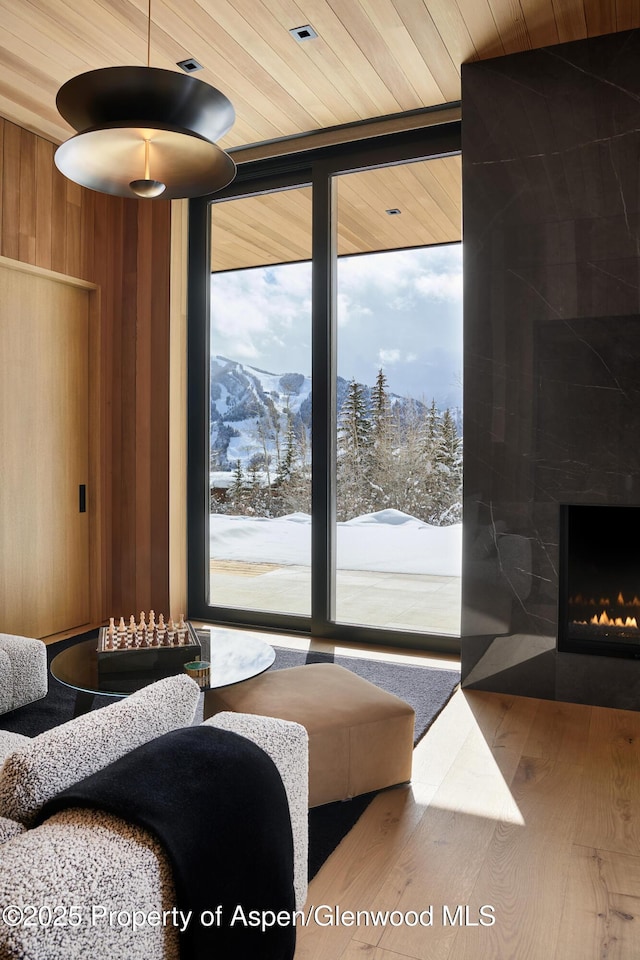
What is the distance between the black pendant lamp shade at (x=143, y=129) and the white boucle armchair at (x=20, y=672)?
191 cm

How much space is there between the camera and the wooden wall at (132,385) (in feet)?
15.1

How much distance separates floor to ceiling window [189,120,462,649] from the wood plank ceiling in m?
0.53

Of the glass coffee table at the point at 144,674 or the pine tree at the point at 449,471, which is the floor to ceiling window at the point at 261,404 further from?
the glass coffee table at the point at 144,674

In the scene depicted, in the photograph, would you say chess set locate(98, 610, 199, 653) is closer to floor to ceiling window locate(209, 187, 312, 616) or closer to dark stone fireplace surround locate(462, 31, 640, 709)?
dark stone fireplace surround locate(462, 31, 640, 709)

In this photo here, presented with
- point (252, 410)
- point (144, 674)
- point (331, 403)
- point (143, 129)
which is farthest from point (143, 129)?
point (252, 410)

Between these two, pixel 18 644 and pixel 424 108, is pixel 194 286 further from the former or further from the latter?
pixel 18 644

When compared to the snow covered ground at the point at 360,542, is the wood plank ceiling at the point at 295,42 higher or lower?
higher

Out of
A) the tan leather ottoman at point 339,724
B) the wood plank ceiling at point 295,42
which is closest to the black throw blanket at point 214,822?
the tan leather ottoman at point 339,724

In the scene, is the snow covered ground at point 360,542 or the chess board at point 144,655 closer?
the chess board at point 144,655

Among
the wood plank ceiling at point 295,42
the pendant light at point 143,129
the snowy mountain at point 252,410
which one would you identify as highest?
the wood plank ceiling at point 295,42

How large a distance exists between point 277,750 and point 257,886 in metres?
0.29

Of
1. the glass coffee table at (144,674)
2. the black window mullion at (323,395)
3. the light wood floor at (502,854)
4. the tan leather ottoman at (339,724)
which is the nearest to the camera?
the light wood floor at (502,854)

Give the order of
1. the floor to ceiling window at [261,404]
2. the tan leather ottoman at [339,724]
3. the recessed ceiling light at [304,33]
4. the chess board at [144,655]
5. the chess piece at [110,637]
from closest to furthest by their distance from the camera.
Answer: the tan leather ottoman at [339,724]
the chess board at [144,655]
the chess piece at [110,637]
the recessed ceiling light at [304,33]
the floor to ceiling window at [261,404]

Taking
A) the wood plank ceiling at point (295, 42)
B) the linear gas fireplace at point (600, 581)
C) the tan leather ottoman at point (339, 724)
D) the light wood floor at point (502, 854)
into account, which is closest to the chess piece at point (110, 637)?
the tan leather ottoman at point (339, 724)
